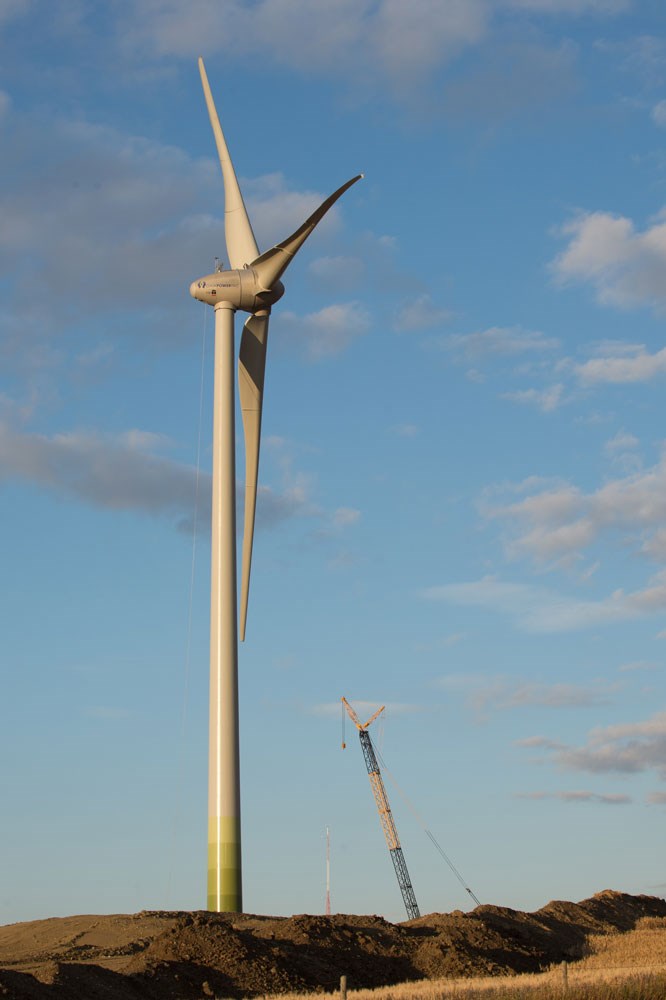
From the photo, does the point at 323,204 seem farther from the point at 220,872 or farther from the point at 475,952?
the point at 475,952

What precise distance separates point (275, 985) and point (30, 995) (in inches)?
478

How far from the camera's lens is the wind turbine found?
60.9m

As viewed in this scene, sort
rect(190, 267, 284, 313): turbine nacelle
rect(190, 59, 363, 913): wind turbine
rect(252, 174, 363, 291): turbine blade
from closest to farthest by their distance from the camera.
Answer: rect(190, 59, 363, 913): wind turbine, rect(252, 174, 363, 291): turbine blade, rect(190, 267, 284, 313): turbine nacelle

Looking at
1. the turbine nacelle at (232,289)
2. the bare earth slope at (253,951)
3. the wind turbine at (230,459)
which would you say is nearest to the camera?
the bare earth slope at (253,951)

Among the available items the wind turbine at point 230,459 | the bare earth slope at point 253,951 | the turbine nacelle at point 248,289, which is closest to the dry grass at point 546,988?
the bare earth slope at point 253,951

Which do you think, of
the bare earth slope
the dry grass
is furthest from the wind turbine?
the dry grass

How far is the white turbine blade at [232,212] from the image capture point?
72.0 metres

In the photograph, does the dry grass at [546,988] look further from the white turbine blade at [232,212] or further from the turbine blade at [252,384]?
the white turbine blade at [232,212]

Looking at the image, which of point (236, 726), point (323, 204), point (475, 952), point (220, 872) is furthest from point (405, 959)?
point (323, 204)

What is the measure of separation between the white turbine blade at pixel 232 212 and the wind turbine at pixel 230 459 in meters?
0.05

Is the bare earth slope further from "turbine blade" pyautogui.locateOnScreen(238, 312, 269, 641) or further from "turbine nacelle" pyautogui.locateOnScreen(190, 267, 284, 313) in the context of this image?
"turbine nacelle" pyautogui.locateOnScreen(190, 267, 284, 313)

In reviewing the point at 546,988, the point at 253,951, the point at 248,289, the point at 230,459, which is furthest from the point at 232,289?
the point at 546,988

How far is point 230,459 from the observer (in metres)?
65.7

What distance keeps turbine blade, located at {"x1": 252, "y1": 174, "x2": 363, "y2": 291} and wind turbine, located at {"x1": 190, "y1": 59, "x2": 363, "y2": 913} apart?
52 millimetres
